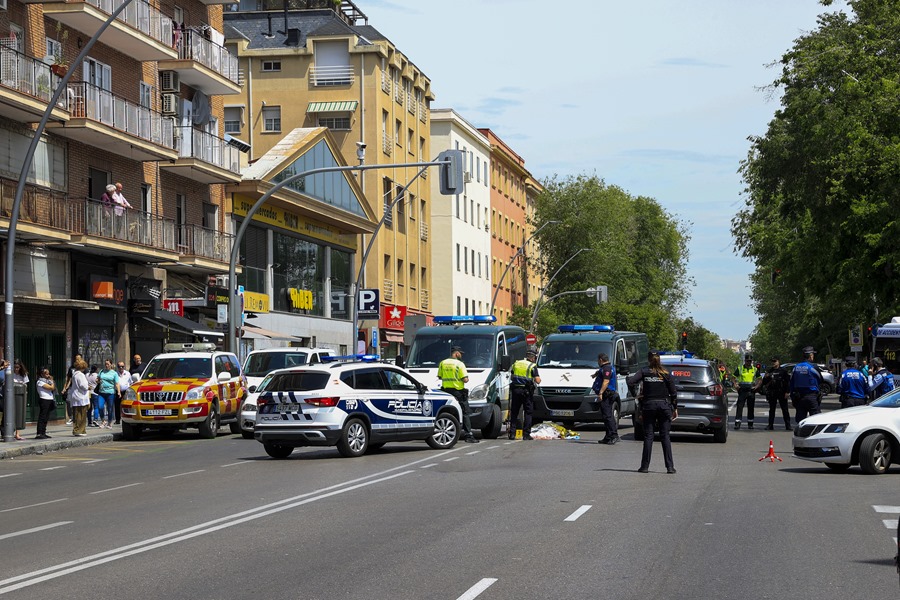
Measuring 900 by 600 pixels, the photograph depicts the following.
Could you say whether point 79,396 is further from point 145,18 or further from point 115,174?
point 145,18

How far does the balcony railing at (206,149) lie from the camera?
39844 millimetres

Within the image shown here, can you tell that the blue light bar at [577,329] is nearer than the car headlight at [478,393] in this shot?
No

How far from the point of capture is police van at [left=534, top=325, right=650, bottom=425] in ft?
94.0

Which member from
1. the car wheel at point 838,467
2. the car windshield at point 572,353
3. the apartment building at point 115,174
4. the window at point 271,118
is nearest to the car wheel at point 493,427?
the car windshield at point 572,353

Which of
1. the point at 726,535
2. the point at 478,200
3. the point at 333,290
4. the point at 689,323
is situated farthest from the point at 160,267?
the point at 689,323

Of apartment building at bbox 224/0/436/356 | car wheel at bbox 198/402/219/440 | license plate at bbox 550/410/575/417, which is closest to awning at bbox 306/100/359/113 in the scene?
apartment building at bbox 224/0/436/356

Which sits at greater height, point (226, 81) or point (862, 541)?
point (226, 81)

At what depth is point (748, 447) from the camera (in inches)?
968

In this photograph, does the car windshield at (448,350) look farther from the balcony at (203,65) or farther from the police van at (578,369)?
the balcony at (203,65)

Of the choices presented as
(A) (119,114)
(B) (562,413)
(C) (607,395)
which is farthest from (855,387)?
(A) (119,114)

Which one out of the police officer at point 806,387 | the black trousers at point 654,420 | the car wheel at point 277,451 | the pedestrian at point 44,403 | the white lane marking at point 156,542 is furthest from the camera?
the pedestrian at point 44,403

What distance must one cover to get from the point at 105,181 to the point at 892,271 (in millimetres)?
20963

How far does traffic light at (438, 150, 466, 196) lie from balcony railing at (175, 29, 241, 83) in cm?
1363

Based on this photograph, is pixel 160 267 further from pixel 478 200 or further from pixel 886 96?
pixel 478 200
